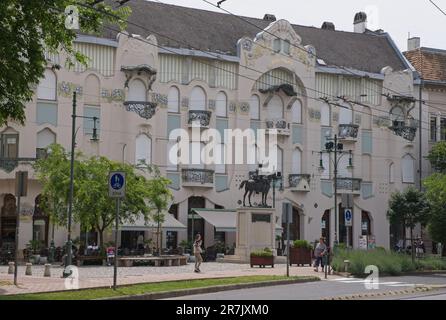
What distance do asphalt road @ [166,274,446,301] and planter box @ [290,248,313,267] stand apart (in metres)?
10.7

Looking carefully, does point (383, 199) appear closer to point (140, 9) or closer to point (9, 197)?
point (140, 9)

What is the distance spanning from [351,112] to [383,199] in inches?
288

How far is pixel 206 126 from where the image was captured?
57375 millimetres

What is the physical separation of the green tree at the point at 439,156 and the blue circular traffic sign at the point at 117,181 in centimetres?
4431

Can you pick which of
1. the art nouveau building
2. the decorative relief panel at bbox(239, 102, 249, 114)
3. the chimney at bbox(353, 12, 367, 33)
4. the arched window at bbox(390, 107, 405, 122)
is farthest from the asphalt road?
the chimney at bbox(353, 12, 367, 33)

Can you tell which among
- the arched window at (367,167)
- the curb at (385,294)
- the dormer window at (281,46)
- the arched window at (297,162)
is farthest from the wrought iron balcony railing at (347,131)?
the curb at (385,294)

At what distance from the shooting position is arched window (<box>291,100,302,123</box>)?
2452 inches

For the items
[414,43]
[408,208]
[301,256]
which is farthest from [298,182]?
[414,43]

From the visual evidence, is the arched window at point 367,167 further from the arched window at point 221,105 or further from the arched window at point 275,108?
the arched window at point 221,105

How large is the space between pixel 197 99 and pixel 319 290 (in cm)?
3336

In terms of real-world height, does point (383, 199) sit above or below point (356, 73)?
below

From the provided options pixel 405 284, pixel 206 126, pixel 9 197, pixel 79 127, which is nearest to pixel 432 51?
pixel 206 126

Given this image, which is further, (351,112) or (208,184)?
(351,112)

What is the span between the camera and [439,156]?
6306cm
